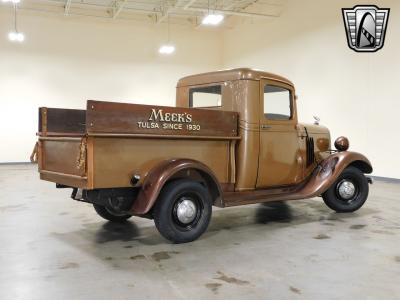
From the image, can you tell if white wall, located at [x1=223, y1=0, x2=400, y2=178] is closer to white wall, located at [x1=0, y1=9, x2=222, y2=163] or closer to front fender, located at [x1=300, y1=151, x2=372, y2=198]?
white wall, located at [x1=0, y1=9, x2=222, y2=163]

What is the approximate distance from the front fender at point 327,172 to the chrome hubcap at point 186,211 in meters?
1.53

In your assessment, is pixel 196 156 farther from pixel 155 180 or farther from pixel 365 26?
pixel 365 26

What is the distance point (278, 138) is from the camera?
4613mm

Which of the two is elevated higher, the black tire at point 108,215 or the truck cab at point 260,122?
the truck cab at point 260,122

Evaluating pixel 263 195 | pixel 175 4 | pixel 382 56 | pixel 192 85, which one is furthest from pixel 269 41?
pixel 263 195

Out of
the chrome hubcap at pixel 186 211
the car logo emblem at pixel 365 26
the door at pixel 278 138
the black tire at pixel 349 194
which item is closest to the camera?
the chrome hubcap at pixel 186 211

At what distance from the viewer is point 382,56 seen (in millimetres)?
8648

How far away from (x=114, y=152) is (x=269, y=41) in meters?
10.3

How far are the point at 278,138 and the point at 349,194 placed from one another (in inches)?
55.7

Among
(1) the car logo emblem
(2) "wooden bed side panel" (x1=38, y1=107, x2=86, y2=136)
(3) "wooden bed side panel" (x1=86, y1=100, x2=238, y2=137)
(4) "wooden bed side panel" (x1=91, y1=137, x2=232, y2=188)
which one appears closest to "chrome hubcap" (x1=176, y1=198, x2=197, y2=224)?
(4) "wooden bed side panel" (x1=91, y1=137, x2=232, y2=188)

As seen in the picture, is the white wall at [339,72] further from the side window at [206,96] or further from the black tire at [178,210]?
the black tire at [178,210]

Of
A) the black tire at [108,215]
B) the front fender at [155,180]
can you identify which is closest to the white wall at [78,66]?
the black tire at [108,215]

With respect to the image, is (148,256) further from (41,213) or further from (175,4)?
(175,4)

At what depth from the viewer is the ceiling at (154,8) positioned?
12.1 metres
